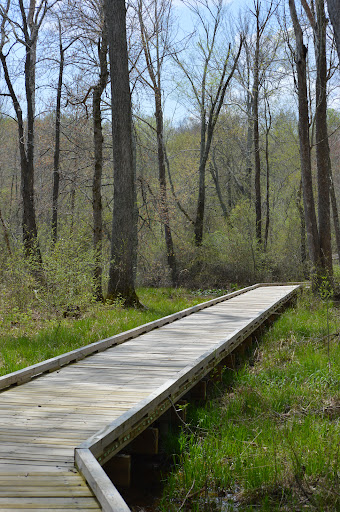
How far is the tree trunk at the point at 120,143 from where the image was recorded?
460 inches

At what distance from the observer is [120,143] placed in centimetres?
1184

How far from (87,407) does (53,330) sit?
405 cm

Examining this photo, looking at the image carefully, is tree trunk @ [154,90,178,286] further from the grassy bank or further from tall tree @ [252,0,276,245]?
the grassy bank

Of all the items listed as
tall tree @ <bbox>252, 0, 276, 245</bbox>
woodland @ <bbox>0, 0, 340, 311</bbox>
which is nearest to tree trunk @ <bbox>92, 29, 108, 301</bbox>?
woodland @ <bbox>0, 0, 340, 311</bbox>

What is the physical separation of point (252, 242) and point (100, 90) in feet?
25.8

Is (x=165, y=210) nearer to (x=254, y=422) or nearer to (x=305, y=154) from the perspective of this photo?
(x=305, y=154)

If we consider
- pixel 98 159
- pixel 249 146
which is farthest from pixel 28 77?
pixel 249 146

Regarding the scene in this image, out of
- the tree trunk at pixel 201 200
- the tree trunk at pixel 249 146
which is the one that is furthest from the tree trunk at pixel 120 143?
the tree trunk at pixel 249 146

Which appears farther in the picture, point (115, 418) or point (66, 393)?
point (66, 393)

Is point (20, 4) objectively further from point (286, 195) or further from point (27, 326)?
point (286, 195)

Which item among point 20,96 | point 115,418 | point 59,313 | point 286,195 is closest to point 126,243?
point 59,313

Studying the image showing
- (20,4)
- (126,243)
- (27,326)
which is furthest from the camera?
(20,4)

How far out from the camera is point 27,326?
820cm

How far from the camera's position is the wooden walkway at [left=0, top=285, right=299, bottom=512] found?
2719 millimetres
